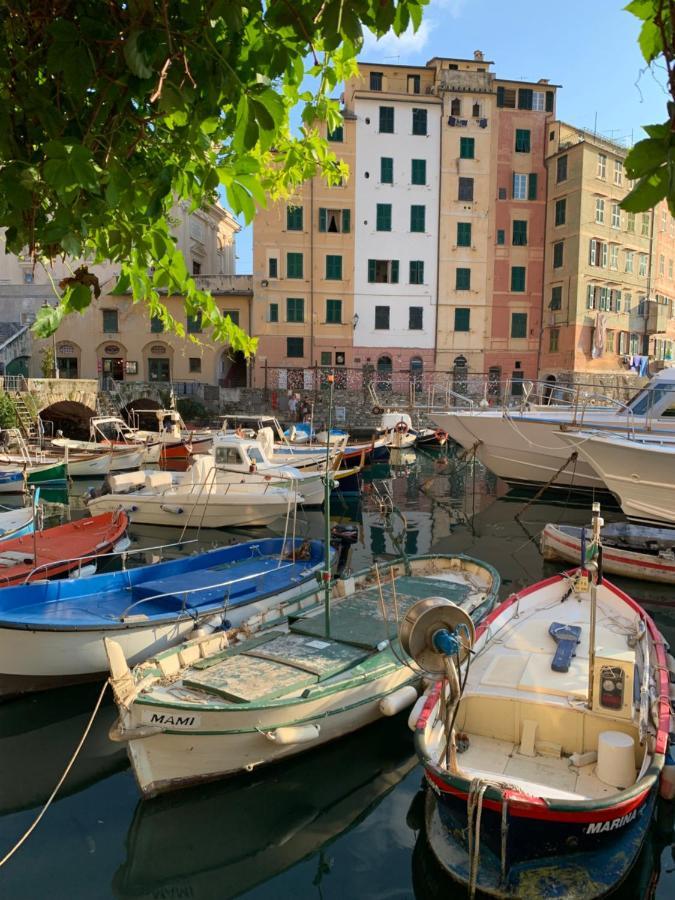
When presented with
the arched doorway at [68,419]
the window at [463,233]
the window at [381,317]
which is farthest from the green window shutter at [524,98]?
the arched doorway at [68,419]

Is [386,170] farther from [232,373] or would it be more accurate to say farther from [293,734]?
[293,734]

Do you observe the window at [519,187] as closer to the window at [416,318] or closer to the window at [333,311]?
the window at [416,318]

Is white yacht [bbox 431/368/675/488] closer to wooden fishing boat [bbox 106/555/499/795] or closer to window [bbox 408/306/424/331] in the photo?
wooden fishing boat [bbox 106/555/499/795]

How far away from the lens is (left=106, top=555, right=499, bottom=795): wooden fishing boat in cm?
694

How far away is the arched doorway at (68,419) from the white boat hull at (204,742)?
3114 centimetres

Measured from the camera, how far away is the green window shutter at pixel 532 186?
42.2 m

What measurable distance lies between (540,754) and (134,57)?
6413mm

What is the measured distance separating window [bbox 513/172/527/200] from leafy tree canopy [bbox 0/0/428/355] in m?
42.7

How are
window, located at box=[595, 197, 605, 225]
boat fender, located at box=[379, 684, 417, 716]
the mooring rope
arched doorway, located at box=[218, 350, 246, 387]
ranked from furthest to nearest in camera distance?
arched doorway, located at box=[218, 350, 246, 387] → window, located at box=[595, 197, 605, 225] → boat fender, located at box=[379, 684, 417, 716] → the mooring rope

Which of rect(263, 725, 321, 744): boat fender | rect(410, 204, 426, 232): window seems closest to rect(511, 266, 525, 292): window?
rect(410, 204, 426, 232): window

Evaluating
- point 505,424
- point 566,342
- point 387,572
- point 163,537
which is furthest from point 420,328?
point 387,572

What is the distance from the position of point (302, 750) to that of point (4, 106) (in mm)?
6854

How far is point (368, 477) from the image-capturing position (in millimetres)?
29797

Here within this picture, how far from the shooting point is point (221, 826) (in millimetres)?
6781
